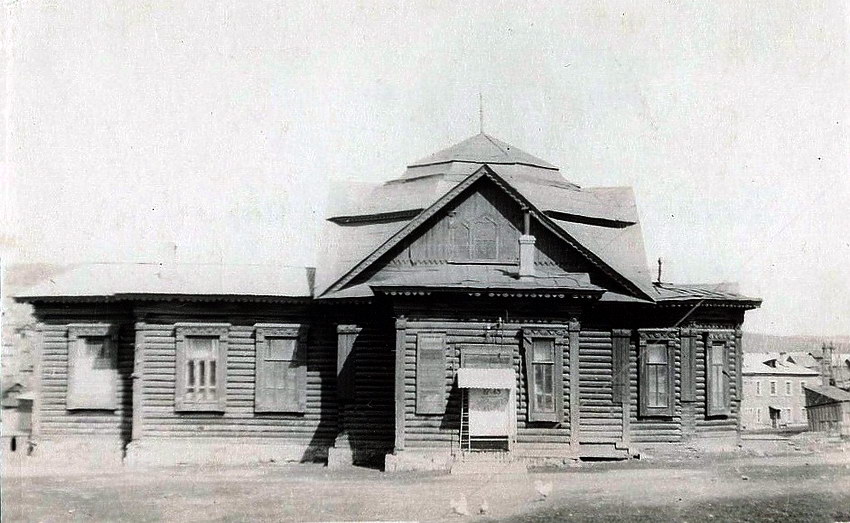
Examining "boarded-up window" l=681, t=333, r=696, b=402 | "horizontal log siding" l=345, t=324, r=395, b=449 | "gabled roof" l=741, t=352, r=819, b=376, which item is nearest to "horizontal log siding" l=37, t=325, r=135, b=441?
"horizontal log siding" l=345, t=324, r=395, b=449

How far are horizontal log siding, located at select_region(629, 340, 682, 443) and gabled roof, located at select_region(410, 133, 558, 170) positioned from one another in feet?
25.4

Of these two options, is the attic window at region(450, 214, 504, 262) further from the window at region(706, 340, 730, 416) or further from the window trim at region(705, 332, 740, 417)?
the window at region(706, 340, 730, 416)

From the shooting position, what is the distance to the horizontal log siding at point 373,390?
22.9 meters

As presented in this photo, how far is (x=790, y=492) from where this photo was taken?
57.7 feet

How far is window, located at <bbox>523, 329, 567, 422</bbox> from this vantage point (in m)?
21.6

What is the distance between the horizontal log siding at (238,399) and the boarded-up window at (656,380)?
8.32m

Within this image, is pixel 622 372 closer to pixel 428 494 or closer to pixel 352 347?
pixel 352 347

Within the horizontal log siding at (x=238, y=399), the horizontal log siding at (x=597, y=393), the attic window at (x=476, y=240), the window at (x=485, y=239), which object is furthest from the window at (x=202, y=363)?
the horizontal log siding at (x=597, y=393)

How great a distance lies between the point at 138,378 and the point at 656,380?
13835 mm

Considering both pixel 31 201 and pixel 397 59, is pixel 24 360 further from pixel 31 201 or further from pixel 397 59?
pixel 397 59

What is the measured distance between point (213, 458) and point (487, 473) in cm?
765

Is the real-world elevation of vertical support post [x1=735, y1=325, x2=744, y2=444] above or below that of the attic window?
below

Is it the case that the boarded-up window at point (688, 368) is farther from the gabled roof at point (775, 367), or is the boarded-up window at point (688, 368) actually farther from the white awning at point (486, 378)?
the gabled roof at point (775, 367)

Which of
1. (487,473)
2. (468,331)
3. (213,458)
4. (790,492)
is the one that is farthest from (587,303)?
(213,458)
